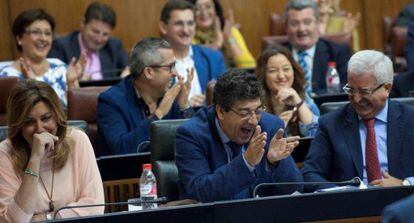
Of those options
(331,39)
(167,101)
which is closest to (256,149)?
(167,101)

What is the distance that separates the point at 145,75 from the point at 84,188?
1.45m

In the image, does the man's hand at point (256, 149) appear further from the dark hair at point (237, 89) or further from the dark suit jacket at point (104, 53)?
the dark suit jacket at point (104, 53)

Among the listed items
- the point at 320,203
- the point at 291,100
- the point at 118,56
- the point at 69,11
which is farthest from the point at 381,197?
the point at 69,11

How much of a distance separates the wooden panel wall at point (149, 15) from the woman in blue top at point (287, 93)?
3.33 m

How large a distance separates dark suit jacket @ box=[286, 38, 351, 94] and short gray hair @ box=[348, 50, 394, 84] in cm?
242

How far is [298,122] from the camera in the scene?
5.43 metres

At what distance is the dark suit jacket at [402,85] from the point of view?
6547mm

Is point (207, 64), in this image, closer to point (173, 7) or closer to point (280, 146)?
point (173, 7)

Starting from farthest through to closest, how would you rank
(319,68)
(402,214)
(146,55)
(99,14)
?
Answer: (99,14)
(319,68)
(146,55)
(402,214)

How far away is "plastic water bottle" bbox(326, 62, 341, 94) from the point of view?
6730 mm

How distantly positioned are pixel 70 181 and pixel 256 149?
81 cm

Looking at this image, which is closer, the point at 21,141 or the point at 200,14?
the point at 21,141

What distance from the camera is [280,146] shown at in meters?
4.05

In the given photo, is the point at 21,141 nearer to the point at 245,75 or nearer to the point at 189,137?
the point at 189,137
